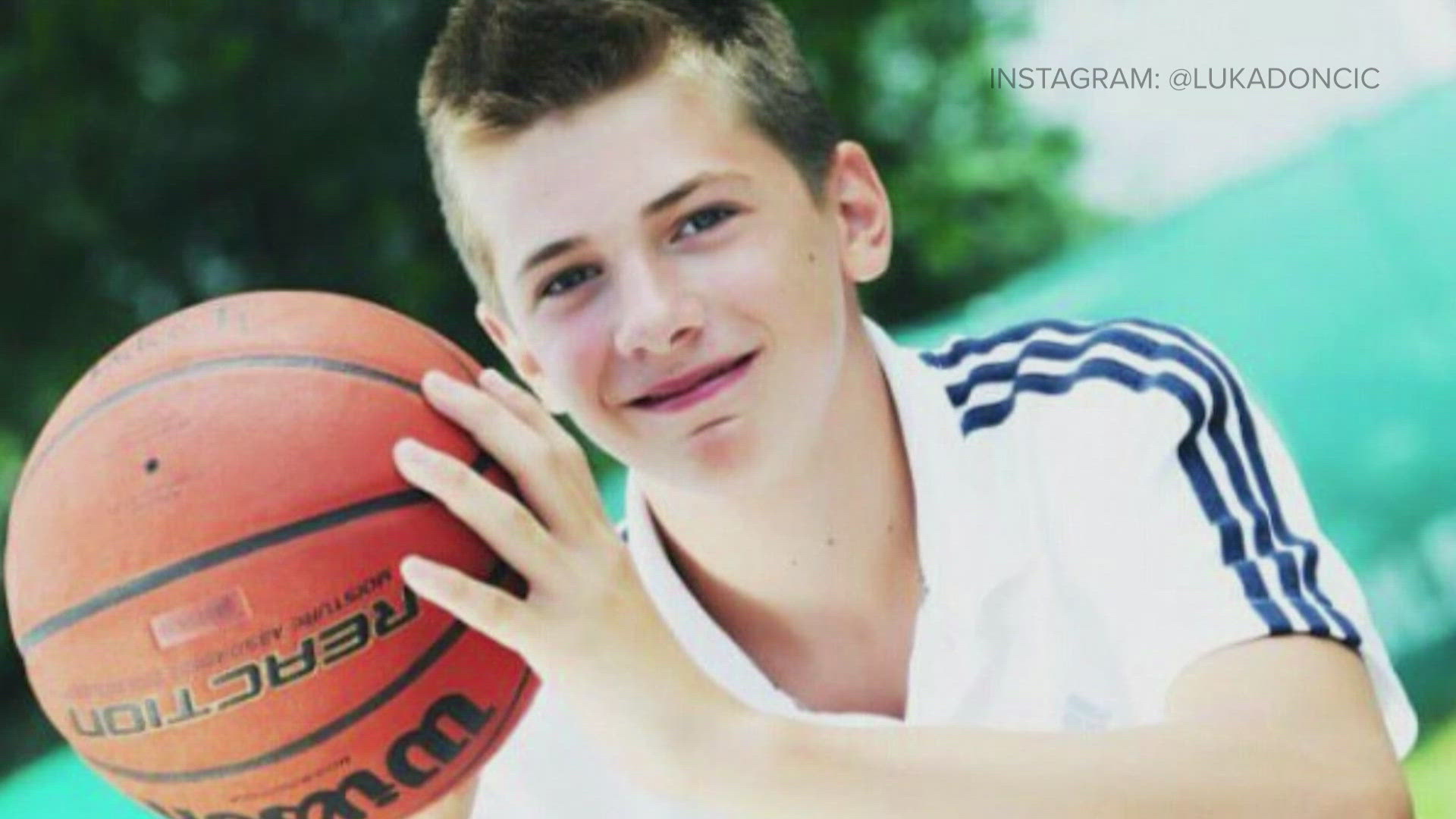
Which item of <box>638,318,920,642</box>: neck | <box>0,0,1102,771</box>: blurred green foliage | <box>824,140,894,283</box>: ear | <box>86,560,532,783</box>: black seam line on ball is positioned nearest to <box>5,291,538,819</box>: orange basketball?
<box>86,560,532,783</box>: black seam line on ball

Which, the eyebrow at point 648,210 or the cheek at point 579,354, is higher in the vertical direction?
the eyebrow at point 648,210

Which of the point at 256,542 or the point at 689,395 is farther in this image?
the point at 689,395

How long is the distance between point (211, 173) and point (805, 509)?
453 centimetres

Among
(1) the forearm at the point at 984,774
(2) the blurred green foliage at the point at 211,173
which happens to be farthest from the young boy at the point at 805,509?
(2) the blurred green foliage at the point at 211,173

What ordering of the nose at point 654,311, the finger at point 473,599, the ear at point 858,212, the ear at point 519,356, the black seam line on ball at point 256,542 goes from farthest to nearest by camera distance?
1. the ear at point 858,212
2. the ear at point 519,356
3. the nose at point 654,311
4. the black seam line on ball at point 256,542
5. the finger at point 473,599

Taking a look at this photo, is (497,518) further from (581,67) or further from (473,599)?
(581,67)

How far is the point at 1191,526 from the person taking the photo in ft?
5.65

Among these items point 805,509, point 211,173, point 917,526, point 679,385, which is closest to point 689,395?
point 679,385

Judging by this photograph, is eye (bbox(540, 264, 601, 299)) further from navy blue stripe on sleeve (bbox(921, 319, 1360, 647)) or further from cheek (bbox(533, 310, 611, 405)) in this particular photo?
navy blue stripe on sleeve (bbox(921, 319, 1360, 647))

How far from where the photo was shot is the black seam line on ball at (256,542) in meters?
1.44

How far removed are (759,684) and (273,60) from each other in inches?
180

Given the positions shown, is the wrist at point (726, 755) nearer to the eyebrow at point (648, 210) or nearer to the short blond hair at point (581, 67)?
the eyebrow at point (648, 210)

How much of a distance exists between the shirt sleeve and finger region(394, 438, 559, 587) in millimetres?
627

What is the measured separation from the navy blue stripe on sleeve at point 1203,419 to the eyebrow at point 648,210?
42 cm
